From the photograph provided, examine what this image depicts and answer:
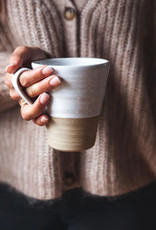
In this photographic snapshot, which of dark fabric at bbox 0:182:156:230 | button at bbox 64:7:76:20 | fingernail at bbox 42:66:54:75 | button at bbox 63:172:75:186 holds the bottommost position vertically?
dark fabric at bbox 0:182:156:230

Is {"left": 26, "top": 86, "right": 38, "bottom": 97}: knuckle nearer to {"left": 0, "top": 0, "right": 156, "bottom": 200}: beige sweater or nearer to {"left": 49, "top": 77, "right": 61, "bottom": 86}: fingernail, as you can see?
{"left": 49, "top": 77, "right": 61, "bottom": 86}: fingernail

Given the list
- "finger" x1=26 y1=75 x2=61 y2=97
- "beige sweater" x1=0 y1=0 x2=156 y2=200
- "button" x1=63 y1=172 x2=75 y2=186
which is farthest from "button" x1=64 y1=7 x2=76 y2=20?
"button" x1=63 y1=172 x2=75 y2=186

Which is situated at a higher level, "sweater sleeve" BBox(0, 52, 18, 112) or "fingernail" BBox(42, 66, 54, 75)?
"fingernail" BBox(42, 66, 54, 75)

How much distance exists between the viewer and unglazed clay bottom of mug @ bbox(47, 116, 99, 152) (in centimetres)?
38

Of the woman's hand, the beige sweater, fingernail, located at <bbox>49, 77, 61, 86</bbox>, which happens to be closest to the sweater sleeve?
the beige sweater

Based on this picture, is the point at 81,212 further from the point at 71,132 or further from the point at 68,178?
the point at 71,132

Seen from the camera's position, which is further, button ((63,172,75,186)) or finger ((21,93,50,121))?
button ((63,172,75,186))

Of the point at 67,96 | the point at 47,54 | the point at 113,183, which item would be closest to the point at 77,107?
the point at 67,96

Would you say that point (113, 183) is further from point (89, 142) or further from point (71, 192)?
point (89, 142)

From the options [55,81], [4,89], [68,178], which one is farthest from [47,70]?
[68,178]

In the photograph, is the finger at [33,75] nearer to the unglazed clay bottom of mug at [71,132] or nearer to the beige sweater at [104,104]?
the unglazed clay bottom of mug at [71,132]

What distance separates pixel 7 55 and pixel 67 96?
256 millimetres

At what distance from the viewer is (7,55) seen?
0.55m

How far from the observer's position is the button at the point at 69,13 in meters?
0.51
